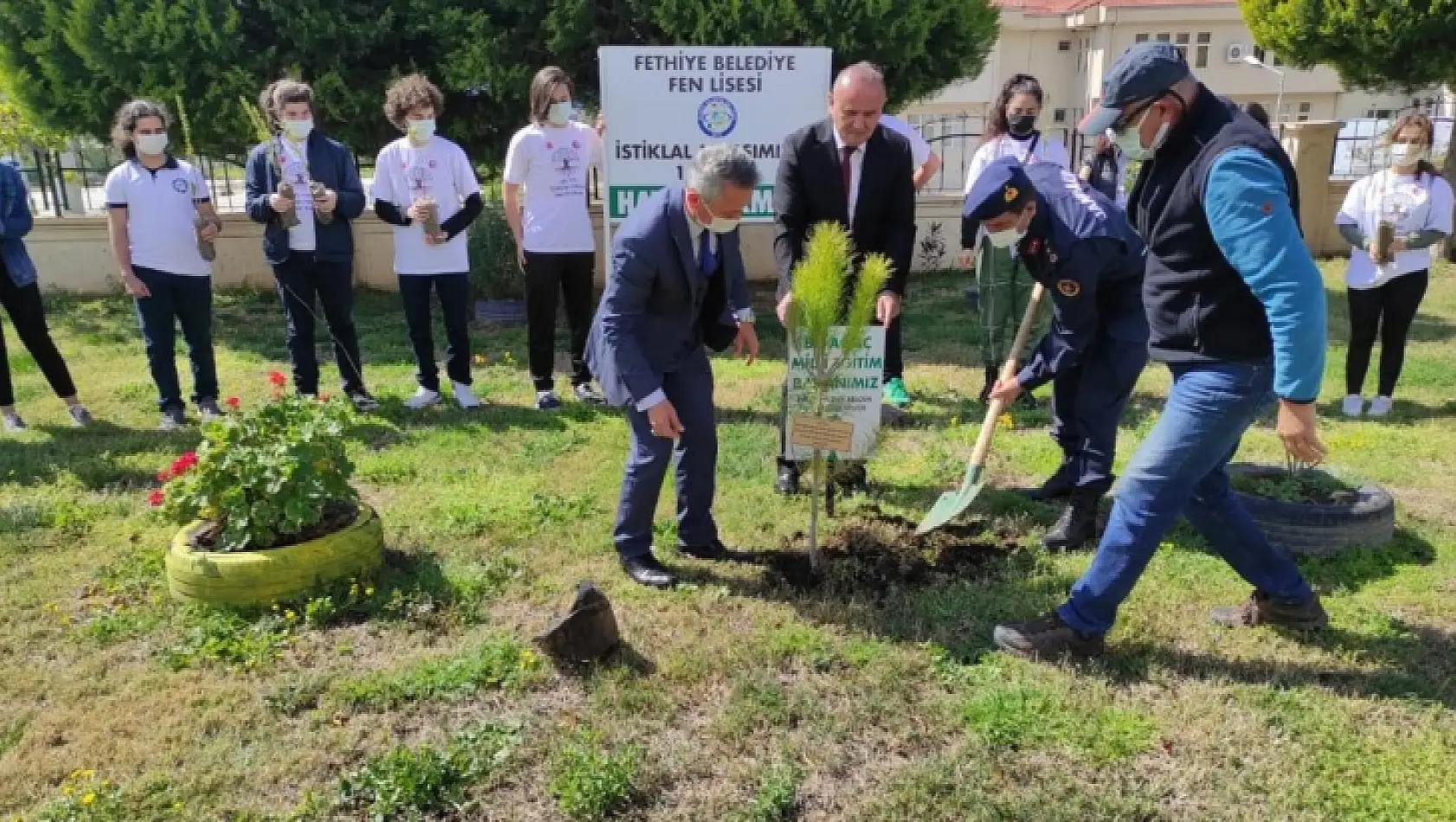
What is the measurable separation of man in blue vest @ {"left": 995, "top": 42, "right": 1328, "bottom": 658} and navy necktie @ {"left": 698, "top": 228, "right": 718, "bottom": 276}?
151 centimetres

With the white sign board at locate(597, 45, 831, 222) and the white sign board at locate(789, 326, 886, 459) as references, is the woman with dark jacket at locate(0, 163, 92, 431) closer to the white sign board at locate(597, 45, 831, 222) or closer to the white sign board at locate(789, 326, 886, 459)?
the white sign board at locate(597, 45, 831, 222)

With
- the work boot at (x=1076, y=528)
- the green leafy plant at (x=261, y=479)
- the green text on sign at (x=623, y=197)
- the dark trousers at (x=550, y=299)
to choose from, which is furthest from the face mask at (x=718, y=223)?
the green text on sign at (x=623, y=197)

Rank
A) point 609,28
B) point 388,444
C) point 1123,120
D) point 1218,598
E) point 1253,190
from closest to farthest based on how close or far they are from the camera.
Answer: point 1253,190
point 1123,120
point 1218,598
point 388,444
point 609,28

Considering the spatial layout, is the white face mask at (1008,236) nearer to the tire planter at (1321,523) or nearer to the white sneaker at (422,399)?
the tire planter at (1321,523)

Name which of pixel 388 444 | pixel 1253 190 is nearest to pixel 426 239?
pixel 388 444

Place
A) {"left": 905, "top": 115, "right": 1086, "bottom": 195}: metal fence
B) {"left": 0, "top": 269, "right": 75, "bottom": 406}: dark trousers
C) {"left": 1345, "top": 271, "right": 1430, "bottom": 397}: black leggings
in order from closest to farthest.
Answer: {"left": 0, "top": 269, "right": 75, "bottom": 406}: dark trousers, {"left": 1345, "top": 271, "right": 1430, "bottom": 397}: black leggings, {"left": 905, "top": 115, "right": 1086, "bottom": 195}: metal fence

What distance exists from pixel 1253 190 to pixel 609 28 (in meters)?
8.16

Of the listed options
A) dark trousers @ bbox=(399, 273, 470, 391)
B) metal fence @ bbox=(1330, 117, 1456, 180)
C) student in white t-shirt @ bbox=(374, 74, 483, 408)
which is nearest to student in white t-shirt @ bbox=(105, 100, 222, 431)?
student in white t-shirt @ bbox=(374, 74, 483, 408)

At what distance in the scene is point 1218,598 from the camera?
398cm

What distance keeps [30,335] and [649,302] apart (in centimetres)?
449

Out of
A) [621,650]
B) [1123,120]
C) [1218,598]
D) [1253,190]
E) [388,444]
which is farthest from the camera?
[388,444]

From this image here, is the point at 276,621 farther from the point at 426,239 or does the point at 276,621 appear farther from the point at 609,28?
the point at 609,28

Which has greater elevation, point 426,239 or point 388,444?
point 426,239

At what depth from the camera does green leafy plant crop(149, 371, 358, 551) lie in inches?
155
